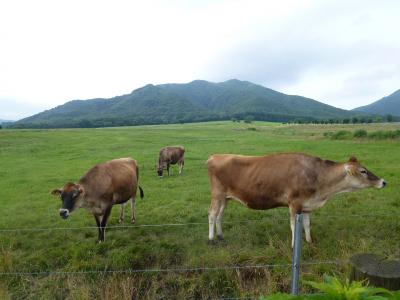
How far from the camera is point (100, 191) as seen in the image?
9.20 meters

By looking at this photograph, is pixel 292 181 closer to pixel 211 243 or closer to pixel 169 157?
pixel 211 243

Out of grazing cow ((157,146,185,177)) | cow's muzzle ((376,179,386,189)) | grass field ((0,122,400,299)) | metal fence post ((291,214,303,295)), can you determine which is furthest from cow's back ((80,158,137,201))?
grazing cow ((157,146,185,177))

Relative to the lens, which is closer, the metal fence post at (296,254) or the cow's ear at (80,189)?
the metal fence post at (296,254)

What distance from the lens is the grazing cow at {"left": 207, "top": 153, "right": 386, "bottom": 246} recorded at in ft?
26.2

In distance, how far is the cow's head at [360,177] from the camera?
792cm

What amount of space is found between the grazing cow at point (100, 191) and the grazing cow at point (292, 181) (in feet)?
8.97

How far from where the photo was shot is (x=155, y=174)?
63.8 feet

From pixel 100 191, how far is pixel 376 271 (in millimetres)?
7015

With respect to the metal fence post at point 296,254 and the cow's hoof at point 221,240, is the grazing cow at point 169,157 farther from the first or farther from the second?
the metal fence post at point 296,254

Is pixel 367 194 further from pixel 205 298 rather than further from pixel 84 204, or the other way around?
pixel 84 204

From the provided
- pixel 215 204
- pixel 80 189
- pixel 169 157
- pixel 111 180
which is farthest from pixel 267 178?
pixel 169 157

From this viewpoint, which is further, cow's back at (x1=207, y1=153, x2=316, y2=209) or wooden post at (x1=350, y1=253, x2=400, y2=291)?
cow's back at (x1=207, y1=153, x2=316, y2=209)

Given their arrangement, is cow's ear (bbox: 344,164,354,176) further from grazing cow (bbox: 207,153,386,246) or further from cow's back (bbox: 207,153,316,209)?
cow's back (bbox: 207,153,316,209)

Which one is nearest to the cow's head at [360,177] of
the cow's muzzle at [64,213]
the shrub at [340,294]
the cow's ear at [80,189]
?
the cow's ear at [80,189]
